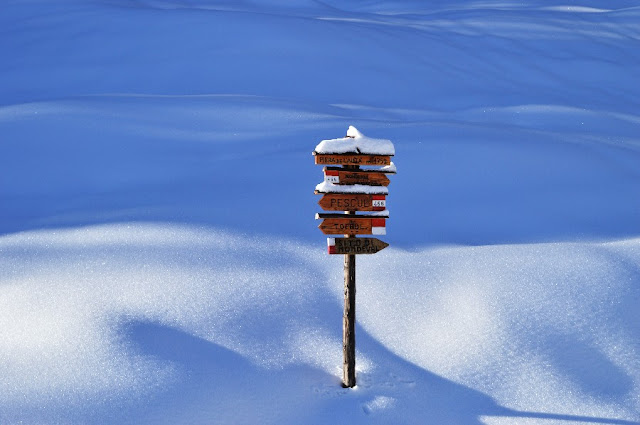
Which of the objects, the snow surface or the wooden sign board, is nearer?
the wooden sign board

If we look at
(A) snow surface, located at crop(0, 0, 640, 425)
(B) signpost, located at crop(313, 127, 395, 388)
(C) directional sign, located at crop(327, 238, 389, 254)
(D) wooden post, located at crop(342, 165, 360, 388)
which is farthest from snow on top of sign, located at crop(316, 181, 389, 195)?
(A) snow surface, located at crop(0, 0, 640, 425)

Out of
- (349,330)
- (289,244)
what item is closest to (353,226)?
(349,330)

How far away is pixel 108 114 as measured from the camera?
893 centimetres

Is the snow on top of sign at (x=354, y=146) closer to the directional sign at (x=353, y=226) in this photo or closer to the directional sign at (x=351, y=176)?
the directional sign at (x=351, y=176)

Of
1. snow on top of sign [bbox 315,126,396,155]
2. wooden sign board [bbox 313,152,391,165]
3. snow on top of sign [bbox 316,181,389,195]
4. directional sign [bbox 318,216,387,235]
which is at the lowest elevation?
directional sign [bbox 318,216,387,235]

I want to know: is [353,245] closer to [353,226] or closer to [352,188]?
[353,226]

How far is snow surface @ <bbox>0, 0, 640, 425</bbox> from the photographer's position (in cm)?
429

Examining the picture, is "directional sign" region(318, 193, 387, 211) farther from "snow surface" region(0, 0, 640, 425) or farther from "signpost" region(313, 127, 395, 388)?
"snow surface" region(0, 0, 640, 425)

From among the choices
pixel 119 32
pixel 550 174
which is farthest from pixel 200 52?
pixel 550 174

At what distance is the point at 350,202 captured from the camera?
4199 mm

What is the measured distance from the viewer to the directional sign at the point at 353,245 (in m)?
4.21

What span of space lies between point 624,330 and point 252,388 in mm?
2545

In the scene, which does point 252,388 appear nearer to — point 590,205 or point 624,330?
point 624,330

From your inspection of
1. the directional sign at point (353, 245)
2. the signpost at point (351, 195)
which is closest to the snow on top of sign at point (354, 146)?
the signpost at point (351, 195)
